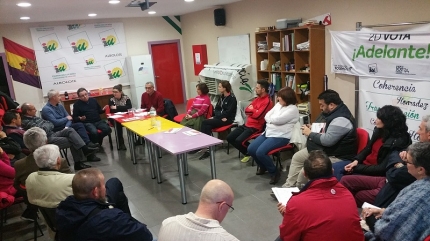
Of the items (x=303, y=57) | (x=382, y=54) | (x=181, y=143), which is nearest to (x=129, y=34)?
(x=303, y=57)

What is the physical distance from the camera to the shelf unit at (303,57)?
16.9ft

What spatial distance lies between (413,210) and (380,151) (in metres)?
1.28

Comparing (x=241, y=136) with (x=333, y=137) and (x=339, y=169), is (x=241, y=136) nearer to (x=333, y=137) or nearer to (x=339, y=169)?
(x=333, y=137)

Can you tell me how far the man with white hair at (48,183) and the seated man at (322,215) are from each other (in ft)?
5.23

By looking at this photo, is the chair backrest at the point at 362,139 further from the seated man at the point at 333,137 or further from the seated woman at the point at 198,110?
the seated woman at the point at 198,110

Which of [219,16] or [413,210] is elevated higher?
[219,16]

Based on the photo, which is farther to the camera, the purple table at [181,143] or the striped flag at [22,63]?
the striped flag at [22,63]

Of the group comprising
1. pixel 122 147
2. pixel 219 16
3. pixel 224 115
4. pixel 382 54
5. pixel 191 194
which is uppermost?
pixel 219 16

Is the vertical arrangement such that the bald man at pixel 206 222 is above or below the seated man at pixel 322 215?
above

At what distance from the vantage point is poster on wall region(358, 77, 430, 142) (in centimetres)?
405

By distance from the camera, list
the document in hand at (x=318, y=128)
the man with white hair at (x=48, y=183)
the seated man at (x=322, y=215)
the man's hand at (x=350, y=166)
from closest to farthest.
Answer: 1. the seated man at (x=322, y=215)
2. the man with white hair at (x=48, y=183)
3. the man's hand at (x=350, y=166)
4. the document in hand at (x=318, y=128)

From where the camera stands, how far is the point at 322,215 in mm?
1829

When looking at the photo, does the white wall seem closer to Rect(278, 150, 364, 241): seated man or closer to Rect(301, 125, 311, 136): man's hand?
Rect(301, 125, 311, 136): man's hand

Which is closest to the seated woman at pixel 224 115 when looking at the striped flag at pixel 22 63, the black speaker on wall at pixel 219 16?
the black speaker on wall at pixel 219 16
